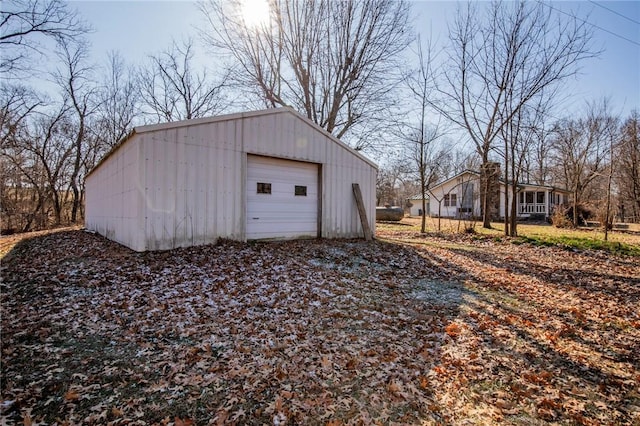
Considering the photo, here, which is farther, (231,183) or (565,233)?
(565,233)

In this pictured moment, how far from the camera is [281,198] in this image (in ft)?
29.5

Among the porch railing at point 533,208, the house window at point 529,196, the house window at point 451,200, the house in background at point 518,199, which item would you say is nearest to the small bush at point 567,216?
the house in background at point 518,199

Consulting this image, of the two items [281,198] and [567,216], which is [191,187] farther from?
[567,216]

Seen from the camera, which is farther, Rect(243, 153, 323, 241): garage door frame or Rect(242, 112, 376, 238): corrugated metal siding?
Rect(242, 112, 376, 238): corrugated metal siding

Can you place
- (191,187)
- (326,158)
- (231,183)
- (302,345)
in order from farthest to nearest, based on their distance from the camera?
(326,158) < (231,183) < (191,187) < (302,345)

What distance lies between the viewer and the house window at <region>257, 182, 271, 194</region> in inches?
335

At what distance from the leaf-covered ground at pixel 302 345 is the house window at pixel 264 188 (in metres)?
2.49

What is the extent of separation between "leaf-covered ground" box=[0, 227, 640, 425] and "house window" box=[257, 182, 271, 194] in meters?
2.49

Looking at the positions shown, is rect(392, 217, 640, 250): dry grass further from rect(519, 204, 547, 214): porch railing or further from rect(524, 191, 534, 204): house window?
rect(524, 191, 534, 204): house window

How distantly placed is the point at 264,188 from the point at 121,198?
3.63m

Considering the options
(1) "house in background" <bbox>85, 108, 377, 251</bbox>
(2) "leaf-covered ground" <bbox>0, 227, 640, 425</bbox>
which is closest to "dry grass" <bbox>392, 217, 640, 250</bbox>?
(2) "leaf-covered ground" <bbox>0, 227, 640, 425</bbox>

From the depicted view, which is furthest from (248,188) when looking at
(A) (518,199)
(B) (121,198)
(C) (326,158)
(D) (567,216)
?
(A) (518,199)

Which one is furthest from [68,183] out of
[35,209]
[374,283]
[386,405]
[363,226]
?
[386,405]

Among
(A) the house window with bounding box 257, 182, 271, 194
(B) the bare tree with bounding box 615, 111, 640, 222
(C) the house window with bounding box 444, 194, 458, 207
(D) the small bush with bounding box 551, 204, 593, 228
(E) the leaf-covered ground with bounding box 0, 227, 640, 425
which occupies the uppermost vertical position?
(B) the bare tree with bounding box 615, 111, 640, 222
